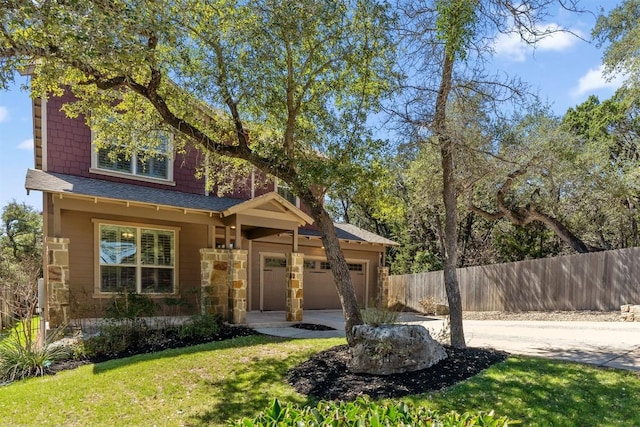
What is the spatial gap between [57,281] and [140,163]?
4100 mm

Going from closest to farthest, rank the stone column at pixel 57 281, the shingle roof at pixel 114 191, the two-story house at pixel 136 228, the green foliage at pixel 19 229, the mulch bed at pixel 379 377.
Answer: the mulch bed at pixel 379 377 → the stone column at pixel 57 281 → the shingle roof at pixel 114 191 → the two-story house at pixel 136 228 → the green foliage at pixel 19 229

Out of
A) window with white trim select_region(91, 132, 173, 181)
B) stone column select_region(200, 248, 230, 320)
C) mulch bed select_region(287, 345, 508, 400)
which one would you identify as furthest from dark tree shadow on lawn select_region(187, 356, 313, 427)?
window with white trim select_region(91, 132, 173, 181)

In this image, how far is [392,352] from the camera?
5.85 meters

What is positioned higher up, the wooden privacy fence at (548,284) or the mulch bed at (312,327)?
the wooden privacy fence at (548,284)

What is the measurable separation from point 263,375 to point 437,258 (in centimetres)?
1693

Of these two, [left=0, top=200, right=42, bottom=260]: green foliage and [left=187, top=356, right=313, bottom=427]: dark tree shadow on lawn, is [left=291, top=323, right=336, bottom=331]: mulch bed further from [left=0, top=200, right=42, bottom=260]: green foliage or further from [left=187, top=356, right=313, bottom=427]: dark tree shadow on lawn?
[left=0, top=200, right=42, bottom=260]: green foliage

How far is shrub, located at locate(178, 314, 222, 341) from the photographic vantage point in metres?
8.86

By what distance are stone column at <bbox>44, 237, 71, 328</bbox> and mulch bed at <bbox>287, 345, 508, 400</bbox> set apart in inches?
222

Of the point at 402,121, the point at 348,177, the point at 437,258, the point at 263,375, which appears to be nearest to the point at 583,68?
the point at 402,121

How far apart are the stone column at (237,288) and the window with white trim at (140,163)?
10.4 ft

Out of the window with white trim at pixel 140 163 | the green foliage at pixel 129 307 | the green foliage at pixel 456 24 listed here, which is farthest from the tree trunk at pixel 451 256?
the window with white trim at pixel 140 163

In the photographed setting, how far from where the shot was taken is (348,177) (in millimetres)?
7078

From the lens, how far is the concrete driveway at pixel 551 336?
21.8ft

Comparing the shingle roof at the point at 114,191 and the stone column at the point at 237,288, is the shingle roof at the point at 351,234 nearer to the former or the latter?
the shingle roof at the point at 114,191
